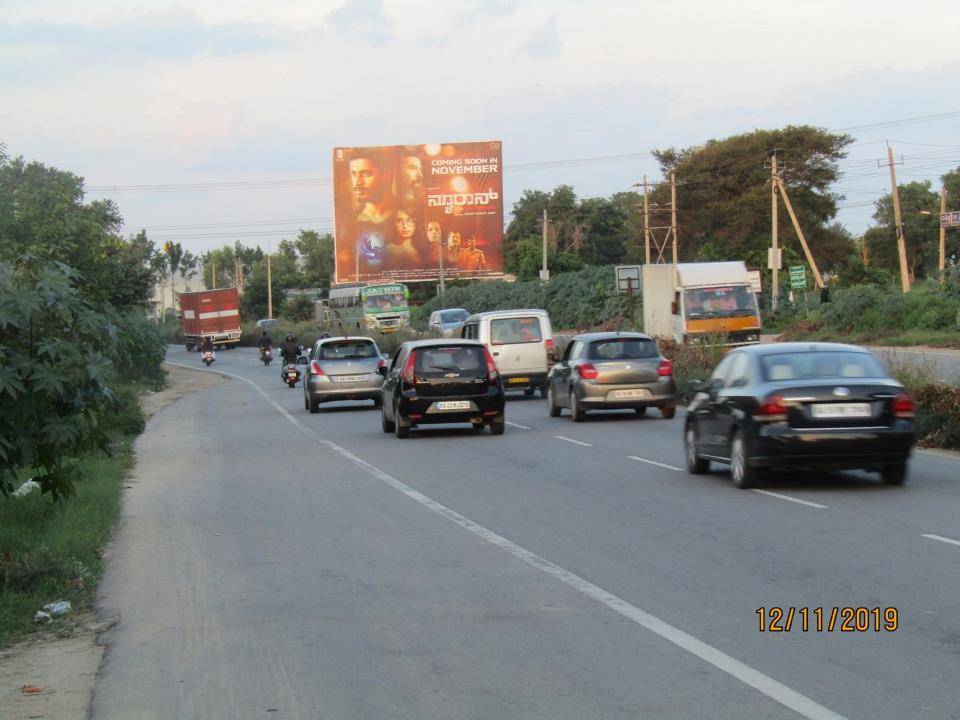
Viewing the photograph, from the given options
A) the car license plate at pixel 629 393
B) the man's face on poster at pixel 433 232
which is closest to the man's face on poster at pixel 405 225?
the man's face on poster at pixel 433 232

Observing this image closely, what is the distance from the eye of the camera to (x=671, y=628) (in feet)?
24.6

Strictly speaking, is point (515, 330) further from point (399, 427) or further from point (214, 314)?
point (214, 314)

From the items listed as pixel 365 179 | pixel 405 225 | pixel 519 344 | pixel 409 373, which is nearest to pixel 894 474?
pixel 409 373

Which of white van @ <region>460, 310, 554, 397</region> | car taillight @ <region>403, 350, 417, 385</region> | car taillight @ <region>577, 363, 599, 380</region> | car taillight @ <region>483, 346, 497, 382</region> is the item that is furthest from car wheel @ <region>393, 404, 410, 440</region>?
white van @ <region>460, 310, 554, 397</region>

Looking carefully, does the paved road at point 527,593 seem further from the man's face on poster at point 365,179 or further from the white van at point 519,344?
the man's face on poster at point 365,179

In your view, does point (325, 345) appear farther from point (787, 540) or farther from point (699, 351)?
point (787, 540)

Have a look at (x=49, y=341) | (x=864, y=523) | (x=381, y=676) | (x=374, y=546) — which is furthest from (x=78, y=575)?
(x=864, y=523)

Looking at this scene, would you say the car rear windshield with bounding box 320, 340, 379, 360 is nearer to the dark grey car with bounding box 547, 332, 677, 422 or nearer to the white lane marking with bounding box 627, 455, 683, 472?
the dark grey car with bounding box 547, 332, 677, 422

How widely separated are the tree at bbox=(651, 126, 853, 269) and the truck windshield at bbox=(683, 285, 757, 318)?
34702mm

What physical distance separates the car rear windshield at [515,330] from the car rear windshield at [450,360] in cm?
844

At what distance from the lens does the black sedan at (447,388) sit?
21578 mm

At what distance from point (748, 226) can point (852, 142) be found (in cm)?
744

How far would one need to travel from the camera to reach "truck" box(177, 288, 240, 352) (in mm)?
86188

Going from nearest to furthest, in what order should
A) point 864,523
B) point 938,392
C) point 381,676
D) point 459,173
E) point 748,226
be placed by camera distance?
point 381,676, point 864,523, point 938,392, point 459,173, point 748,226
